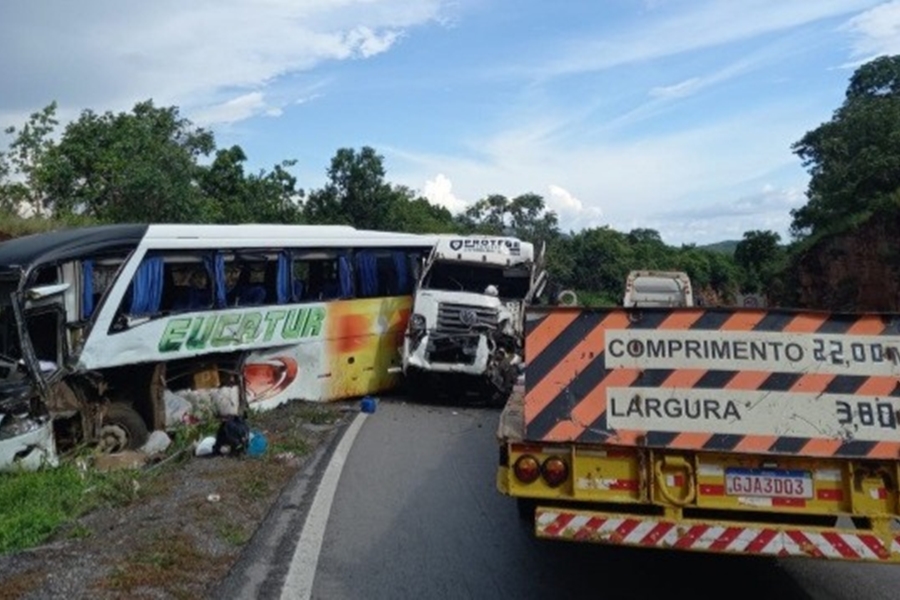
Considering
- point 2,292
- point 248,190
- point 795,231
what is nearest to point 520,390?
point 2,292

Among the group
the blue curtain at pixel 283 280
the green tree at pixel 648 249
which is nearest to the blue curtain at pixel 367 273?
the blue curtain at pixel 283 280

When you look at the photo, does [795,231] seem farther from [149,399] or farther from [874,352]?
[874,352]

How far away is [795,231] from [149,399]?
45.0 m

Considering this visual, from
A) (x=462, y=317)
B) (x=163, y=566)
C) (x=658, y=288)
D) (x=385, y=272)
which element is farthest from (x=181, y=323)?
(x=658, y=288)

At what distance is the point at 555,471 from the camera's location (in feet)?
16.3

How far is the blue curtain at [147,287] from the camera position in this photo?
1152 cm

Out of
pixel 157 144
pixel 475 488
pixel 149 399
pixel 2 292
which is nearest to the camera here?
pixel 475 488

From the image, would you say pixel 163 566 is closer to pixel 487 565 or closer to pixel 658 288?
pixel 487 565

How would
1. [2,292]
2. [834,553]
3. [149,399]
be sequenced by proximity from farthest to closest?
[149,399]
[2,292]
[834,553]

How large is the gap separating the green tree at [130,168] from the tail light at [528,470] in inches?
900

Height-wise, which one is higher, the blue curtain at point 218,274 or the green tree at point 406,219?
the green tree at point 406,219

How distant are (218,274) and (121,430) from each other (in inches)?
114

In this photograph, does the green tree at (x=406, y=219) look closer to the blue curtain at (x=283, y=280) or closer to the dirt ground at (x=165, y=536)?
the blue curtain at (x=283, y=280)

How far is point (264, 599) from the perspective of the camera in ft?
16.8
